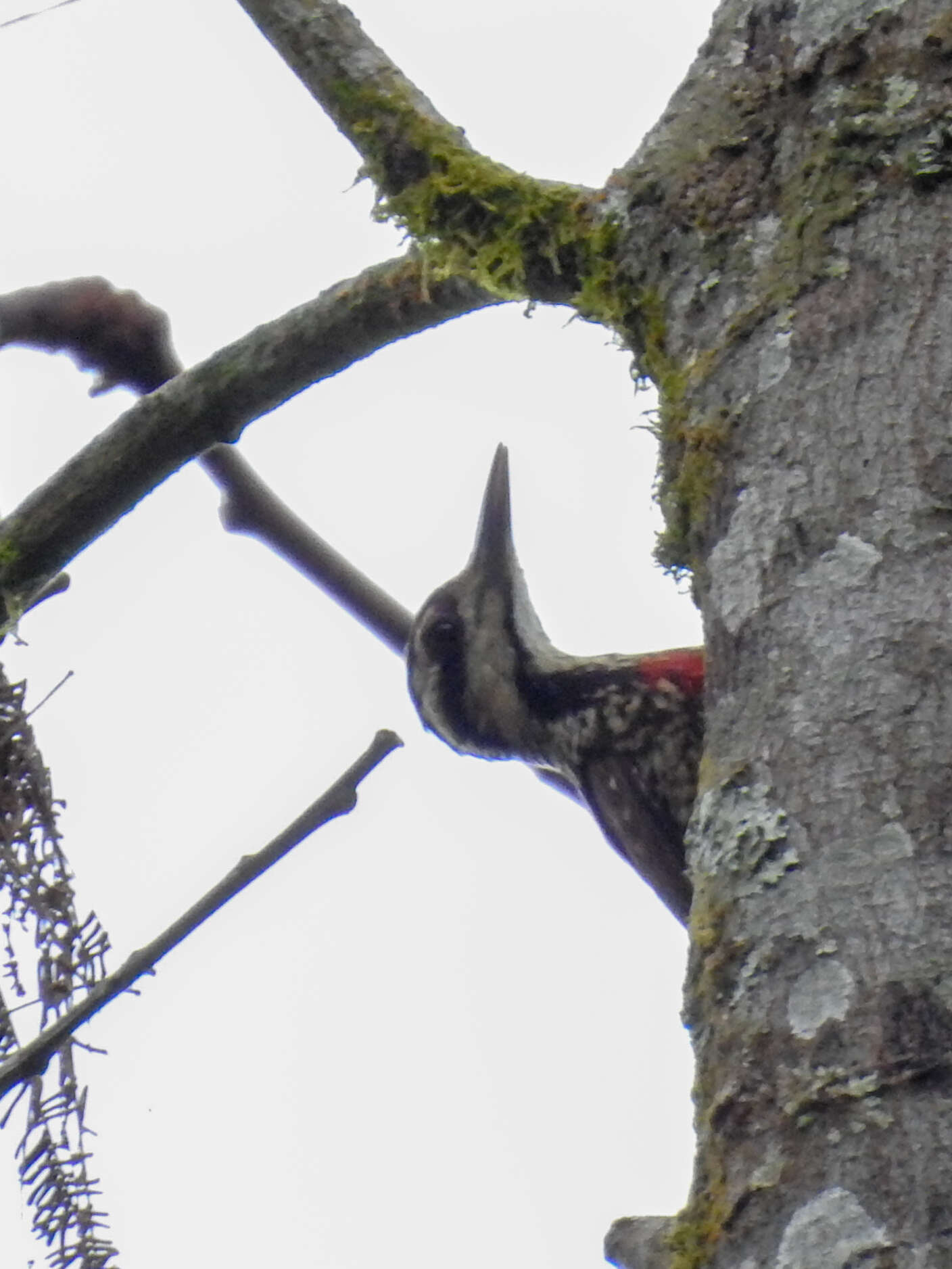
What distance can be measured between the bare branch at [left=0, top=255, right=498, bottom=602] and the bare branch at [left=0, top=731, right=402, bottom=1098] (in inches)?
Answer: 53.7

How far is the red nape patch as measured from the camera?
13.6 ft

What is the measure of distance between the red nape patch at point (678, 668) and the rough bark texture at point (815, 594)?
168 cm

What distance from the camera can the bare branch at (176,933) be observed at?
1.82 meters

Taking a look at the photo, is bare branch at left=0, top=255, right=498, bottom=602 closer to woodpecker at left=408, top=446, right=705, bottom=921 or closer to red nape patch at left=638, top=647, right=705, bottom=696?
woodpecker at left=408, top=446, right=705, bottom=921

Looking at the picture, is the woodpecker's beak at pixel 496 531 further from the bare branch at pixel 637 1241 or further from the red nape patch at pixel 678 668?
the bare branch at pixel 637 1241

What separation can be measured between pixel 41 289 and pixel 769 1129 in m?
1.91

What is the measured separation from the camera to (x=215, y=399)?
3.23m

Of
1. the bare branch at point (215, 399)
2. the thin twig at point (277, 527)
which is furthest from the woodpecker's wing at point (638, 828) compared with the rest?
the bare branch at point (215, 399)

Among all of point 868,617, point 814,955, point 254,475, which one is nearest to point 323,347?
point 254,475

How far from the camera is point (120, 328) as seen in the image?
9.94 feet

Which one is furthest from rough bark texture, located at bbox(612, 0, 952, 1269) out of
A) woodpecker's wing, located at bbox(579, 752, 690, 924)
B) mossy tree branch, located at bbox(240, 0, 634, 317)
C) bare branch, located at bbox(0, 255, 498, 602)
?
woodpecker's wing, located at bbox(579, 752, 690, 924)

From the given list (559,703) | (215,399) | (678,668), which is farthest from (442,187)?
(559,703)

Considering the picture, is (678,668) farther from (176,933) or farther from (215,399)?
(176,933)

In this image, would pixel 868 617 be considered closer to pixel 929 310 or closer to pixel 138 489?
pixel 929 310
